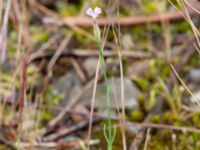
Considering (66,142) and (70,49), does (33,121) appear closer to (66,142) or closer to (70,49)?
(66,142)

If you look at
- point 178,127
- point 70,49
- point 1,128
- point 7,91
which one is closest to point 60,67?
point 70,49

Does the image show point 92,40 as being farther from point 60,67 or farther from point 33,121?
point 33,121

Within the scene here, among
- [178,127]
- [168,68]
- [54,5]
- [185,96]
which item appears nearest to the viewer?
[178,127]

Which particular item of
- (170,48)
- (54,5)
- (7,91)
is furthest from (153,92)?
(54,5)

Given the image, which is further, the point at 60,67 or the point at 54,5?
the point at 54,5

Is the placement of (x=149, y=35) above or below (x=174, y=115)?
above

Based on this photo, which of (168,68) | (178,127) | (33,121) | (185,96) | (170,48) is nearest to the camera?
(178,127)

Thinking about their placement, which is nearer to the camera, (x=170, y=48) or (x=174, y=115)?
(x=174, y=115)

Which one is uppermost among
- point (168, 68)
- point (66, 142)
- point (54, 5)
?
point (54, 5)

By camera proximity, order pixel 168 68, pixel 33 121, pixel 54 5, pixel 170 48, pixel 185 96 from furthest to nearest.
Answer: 1. pixel 54 5
2. pixel 170 48
3. pixel 168 68
4. pixel 185 96
5. pixel 33 121
